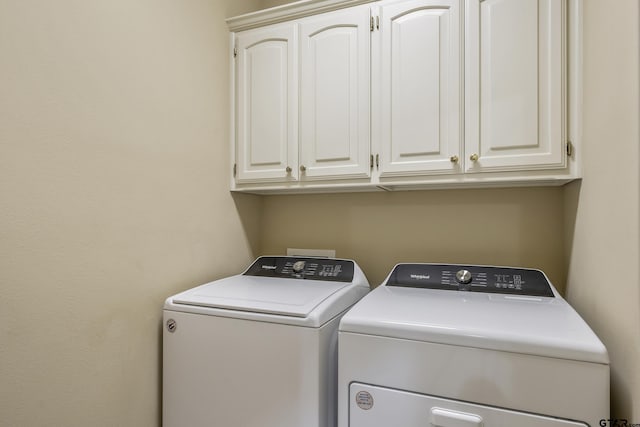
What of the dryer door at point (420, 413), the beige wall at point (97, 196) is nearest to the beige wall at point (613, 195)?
the dryer door at point (420, 413)

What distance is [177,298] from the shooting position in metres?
1.34

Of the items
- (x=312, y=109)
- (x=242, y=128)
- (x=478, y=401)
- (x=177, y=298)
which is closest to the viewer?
(x=478, y=401)

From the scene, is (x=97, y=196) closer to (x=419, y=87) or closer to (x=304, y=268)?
(x=304, y=268)

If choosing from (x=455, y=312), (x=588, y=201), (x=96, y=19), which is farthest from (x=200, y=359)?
(x=588, y=201)

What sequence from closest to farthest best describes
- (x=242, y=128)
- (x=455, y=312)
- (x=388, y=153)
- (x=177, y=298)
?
(x=455, y=312) → (x=177, y=298) → (x=388, y=153) → (x=242, y=128)

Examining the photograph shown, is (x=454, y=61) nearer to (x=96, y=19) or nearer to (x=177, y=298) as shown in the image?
(x=96, y=19)

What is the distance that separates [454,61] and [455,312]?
0.98m

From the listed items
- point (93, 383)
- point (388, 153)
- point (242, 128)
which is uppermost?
point (242, 128)

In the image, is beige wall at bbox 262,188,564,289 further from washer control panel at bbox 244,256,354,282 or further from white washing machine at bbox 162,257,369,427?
white washing machine at bbox 162,257,369,427

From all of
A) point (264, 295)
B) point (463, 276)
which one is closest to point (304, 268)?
point (264, 295)

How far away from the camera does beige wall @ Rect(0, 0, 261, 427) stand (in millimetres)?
937

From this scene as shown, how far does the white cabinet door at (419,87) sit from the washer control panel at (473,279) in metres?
0.44

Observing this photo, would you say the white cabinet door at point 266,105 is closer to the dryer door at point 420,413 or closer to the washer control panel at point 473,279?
the washer control panel at point 473,279

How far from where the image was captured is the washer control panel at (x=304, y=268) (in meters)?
1.66
